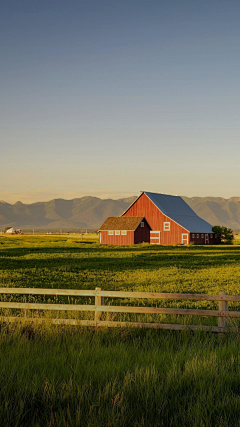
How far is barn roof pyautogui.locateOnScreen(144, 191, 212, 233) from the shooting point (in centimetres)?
7331

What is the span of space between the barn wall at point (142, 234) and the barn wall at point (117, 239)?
80cm

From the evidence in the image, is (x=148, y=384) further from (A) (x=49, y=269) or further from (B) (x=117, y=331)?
(A) (x=49, y=269)

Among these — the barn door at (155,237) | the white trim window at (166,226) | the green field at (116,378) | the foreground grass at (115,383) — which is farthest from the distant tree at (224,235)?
the foreground grass at (115,383)

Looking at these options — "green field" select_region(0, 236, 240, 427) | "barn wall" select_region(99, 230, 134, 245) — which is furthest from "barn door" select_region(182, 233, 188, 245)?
"green field" select_region(0, 236, 240, 427)

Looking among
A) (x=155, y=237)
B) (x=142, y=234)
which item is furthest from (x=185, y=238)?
(x=142, y=234)

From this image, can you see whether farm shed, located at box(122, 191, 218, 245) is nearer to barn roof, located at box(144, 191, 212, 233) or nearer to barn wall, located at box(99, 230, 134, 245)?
barn roof, located at box(144, 191, 212, 233)

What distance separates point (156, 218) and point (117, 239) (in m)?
7.53

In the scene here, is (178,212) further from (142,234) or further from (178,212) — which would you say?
(142,234)

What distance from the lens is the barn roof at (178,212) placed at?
241 feet

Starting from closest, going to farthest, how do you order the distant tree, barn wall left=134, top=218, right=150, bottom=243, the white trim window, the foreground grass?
the foreground grass < barn wall left=134, top=218, right=150, bottom=243 < the white trim window < the distant tree

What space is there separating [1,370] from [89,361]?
1.40m

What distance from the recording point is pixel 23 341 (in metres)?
8.38

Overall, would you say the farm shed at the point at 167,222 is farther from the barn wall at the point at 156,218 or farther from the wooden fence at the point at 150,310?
the wooden fence at the point at 150,310

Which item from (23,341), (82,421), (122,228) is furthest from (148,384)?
(122,228)
